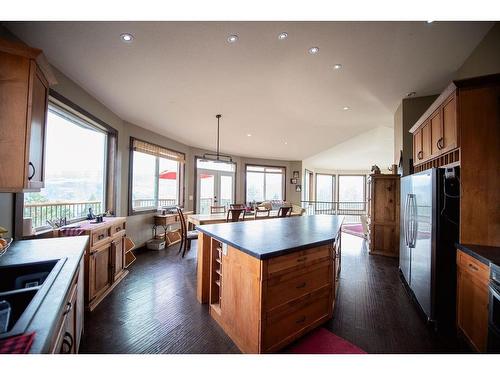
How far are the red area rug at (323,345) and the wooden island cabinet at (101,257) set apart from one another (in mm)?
2115

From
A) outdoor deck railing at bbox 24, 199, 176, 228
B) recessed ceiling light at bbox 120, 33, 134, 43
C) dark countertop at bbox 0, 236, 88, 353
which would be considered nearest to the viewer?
dark countertop at bbox 0, 236, 88, 353

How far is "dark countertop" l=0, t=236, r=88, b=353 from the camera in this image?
2.46ft

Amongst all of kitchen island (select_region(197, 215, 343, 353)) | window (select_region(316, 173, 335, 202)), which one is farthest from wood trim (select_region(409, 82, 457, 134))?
window (select_region(316, 173, 335, 202))

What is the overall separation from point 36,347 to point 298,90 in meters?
3.39

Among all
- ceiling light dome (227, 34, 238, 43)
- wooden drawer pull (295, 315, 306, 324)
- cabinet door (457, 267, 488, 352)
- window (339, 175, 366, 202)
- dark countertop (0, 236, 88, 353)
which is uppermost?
ceiling light dome (227, 34, 238, 43)

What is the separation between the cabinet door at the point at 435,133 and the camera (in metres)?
2.27

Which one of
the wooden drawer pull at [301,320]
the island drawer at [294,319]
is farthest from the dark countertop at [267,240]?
the wooden drawer pull at [301,320]

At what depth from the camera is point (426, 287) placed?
2117 mm

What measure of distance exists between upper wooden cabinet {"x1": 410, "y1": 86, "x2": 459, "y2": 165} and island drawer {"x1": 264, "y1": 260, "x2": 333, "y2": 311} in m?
1.64

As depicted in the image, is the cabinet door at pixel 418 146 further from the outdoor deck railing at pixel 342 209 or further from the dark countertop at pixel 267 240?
the outdoor deck railing at pixel 342 209

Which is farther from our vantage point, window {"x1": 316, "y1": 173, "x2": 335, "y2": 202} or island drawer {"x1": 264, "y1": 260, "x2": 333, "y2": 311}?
window {"x1": 316, "y1": 173, "x2": 335, "y2": 202}

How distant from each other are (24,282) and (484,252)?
320 centimetres

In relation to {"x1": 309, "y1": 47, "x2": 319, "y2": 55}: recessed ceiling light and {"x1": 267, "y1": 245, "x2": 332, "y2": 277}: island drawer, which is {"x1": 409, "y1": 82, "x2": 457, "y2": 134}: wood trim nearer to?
{"x1": 309, "y1": 47, "x2": 319, "y2": 55}: recessed ceiling light

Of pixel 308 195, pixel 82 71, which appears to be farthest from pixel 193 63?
pixel 308 195
